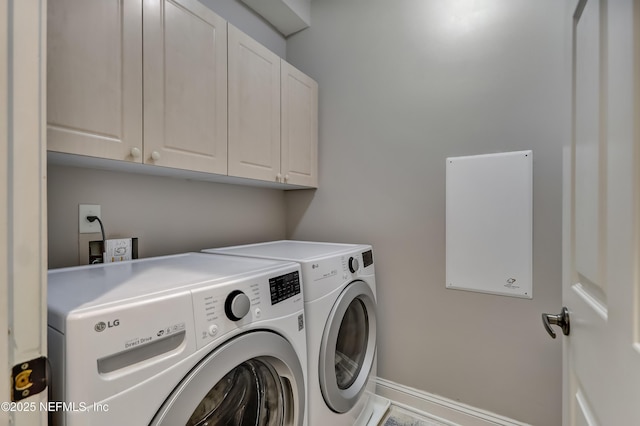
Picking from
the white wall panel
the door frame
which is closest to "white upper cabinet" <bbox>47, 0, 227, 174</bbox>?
the door frame

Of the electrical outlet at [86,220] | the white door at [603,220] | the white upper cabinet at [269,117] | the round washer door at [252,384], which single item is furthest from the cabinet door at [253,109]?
the white door at [603,220]

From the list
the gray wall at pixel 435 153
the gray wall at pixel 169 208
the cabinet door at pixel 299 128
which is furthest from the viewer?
the cabinet door at pixel 299 128

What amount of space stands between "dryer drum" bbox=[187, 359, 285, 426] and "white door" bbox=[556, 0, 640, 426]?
2.66 feet

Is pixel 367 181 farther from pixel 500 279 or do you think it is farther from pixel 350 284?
pixel 500 279

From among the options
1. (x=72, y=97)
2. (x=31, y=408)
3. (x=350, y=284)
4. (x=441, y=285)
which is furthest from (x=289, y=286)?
(x=441, y=285)

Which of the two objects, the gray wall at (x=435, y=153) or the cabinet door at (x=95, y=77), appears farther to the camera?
the gray wall at (x=435, y=153)

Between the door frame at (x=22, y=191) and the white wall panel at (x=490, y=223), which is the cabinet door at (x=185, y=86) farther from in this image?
the white wall panel at (x=490, y=223)

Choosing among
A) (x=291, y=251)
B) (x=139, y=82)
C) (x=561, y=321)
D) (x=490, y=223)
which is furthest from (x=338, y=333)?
(x=139, y=82)

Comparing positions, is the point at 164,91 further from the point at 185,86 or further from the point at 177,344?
the point at 177,344

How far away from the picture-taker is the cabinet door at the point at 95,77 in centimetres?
85

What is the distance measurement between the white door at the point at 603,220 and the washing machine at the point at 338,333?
0.75 metres

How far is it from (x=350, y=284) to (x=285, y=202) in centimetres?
103

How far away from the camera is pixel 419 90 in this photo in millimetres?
1661

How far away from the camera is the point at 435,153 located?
63.7 inches
